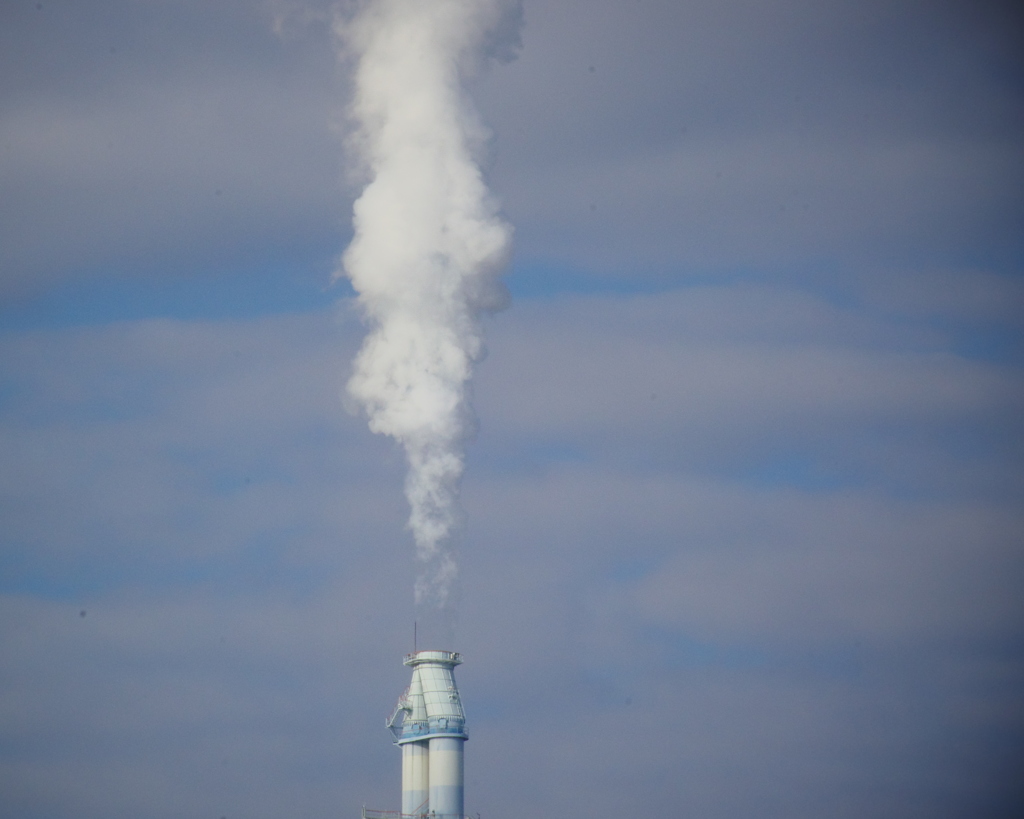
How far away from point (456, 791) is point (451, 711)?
7.50 metres

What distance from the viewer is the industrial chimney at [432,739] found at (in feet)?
556

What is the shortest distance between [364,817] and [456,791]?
30.3 feet

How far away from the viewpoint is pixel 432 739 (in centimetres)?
17075

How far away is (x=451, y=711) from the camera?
17138 centimetres

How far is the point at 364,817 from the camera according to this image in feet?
560

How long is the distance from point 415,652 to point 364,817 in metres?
16.3

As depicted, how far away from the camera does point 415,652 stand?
17262 cm

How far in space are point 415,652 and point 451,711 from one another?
6614mm

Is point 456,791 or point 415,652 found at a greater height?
point 415,652

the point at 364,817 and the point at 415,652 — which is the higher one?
the point at 415,652

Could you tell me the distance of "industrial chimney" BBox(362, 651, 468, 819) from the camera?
170 m

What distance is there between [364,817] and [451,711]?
42.5 ft
